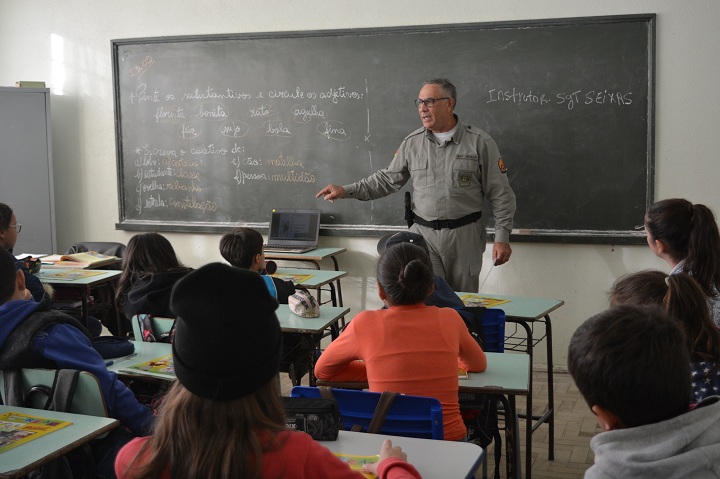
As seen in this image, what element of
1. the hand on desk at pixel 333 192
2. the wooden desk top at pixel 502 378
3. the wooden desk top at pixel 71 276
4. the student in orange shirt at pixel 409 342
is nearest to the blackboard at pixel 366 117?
the hand on desk at pixel 333 192

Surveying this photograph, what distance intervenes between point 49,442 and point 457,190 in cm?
314

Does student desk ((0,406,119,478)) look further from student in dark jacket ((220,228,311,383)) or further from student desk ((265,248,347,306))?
student desk ((265,248,347,306))

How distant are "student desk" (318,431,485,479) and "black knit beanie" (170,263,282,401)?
686 mm

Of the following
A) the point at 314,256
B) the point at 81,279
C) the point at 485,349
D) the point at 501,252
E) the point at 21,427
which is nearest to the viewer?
the point at 21,427

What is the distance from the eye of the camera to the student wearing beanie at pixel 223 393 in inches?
49.5

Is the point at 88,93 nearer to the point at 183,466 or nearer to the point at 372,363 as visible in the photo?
the point at 372,363

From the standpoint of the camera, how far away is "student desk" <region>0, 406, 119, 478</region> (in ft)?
5.89

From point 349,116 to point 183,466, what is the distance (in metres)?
4.49

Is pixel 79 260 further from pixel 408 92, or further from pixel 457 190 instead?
pixel 457 190

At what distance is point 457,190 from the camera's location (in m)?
4.66

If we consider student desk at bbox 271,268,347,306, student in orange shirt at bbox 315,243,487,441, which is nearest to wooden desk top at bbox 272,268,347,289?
student desk at bbox 271,268,347,306

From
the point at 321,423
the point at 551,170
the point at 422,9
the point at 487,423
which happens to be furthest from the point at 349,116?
the point at 321,423

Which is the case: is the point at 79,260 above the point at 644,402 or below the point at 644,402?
below

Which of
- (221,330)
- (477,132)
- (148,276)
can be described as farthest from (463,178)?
(221,330)
